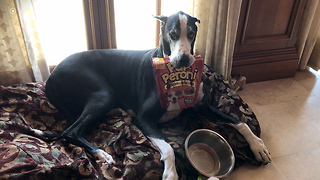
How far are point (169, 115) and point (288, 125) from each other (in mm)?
1028

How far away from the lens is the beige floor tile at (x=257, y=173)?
151 cm

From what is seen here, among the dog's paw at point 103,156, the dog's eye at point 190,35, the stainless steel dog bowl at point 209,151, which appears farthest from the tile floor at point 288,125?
the dog's eye at point 190,35

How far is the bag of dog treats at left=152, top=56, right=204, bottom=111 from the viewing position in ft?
5.07

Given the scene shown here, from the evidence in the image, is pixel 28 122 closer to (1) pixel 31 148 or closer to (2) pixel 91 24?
(1) pixel 31 148

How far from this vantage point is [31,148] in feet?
4.17

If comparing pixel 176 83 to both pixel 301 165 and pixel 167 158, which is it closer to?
pixel 167 158

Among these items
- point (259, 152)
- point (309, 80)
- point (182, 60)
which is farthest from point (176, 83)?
point (309, 80)

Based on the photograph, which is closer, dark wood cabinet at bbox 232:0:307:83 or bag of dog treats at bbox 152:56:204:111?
bag of dog treats at bbox 152:56:204:111

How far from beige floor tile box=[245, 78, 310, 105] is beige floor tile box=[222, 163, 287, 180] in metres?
0.78

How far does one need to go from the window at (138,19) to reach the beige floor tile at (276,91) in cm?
104

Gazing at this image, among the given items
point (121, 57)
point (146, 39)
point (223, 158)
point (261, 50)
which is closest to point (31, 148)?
point (121, 57)

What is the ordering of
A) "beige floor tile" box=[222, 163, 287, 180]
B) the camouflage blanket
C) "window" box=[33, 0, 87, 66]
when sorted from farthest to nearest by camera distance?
"window" box=[33, 0, 87, 66] < "beige floor tile" box=[222, 163, 287, 180] < the camouflage blanket

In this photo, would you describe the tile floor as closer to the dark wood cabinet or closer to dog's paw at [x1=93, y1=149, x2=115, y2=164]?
the dark wood cabinet

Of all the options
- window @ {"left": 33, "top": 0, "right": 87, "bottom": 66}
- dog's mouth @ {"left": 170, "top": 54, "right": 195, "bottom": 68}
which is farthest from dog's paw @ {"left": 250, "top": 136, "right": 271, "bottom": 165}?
window @ {"left": 33, "top": 0, "right": 87, "bottom": 66}
